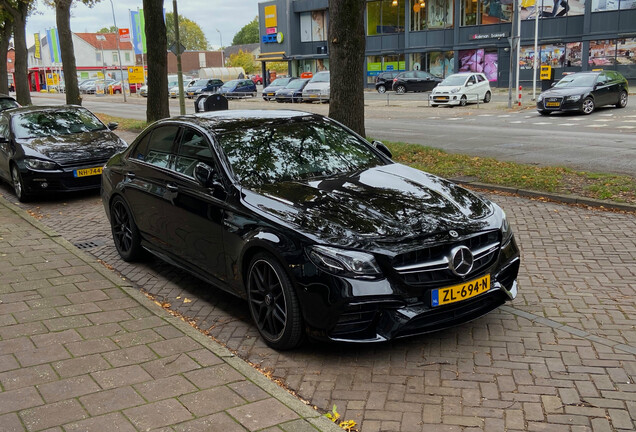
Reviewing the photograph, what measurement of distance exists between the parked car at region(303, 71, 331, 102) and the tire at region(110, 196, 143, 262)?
29010 mm

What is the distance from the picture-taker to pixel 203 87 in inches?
1907

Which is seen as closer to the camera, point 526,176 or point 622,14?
point 526,176

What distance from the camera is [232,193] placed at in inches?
193

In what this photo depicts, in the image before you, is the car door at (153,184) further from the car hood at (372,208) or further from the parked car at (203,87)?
the parked car at (203,87)

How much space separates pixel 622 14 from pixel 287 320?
4178 cm

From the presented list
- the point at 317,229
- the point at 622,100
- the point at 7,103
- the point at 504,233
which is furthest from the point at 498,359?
the point at 622,100

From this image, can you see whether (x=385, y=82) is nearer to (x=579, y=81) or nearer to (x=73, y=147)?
(x=579, y=81)

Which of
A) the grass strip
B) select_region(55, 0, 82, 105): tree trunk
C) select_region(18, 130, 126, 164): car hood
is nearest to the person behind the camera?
the grass strip

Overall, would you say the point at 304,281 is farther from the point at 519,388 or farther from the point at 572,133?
the point at 572,133

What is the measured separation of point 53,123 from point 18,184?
1376 millimetres

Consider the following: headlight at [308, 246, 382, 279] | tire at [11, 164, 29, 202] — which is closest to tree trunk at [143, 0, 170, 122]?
tire at [11, 164, 29, 202]

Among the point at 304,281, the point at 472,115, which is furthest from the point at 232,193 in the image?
the point at 472,115

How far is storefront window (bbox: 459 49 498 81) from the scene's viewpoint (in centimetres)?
4573

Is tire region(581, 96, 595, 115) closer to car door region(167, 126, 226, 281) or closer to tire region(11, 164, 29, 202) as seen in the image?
tire region(11, 164, 29, 202)
